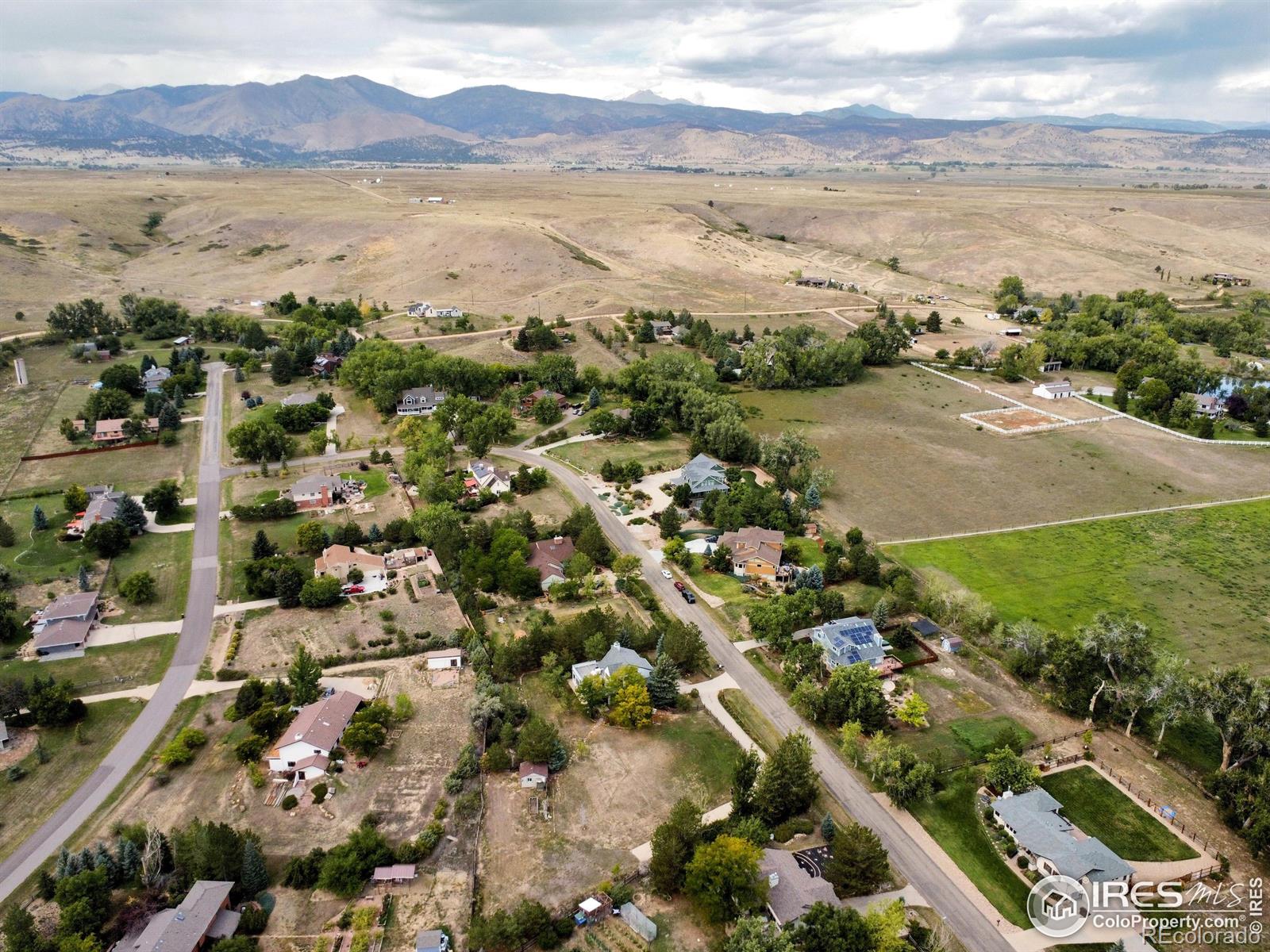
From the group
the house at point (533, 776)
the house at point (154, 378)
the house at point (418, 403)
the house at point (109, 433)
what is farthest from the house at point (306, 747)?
the house at point (154, 378)

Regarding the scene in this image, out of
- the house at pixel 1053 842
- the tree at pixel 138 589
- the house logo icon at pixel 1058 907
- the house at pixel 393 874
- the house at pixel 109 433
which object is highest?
the house at pixel 109 433

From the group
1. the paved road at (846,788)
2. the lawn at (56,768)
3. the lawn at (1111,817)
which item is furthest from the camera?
the lawn at (56,768)

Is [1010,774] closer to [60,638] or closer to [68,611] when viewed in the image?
[60,638]

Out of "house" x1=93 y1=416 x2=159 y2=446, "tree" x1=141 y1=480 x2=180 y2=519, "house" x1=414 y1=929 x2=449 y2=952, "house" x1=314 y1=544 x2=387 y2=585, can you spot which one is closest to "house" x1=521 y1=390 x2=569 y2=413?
"house" x1=314 y1=544 x2=387 y2=585

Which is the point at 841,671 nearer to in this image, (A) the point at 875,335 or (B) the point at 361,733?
(B) the point at 361,733

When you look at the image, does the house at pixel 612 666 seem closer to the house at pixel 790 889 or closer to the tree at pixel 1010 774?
the house at pixel 790 889

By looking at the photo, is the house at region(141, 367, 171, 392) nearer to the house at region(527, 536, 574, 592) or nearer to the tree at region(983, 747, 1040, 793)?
the house at region(527, 536, 574, 592)

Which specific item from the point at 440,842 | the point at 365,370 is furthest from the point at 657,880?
the point at 365,370

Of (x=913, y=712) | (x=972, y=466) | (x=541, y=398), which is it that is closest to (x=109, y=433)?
(x=541, y=398)
